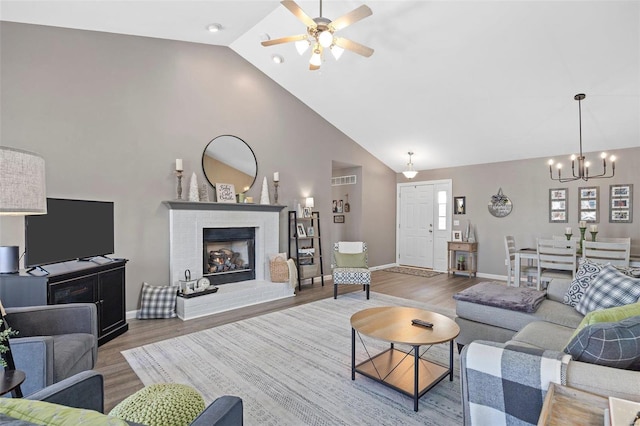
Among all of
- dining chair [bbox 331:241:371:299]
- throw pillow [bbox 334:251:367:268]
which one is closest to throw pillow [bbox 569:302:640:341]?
dining chair [bbox 331:241:371:299]

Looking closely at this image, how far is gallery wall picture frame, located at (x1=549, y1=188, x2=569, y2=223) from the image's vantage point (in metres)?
5.80

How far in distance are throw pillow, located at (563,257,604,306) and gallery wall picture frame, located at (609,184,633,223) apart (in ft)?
11.8

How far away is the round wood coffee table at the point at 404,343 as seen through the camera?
86.0 inches

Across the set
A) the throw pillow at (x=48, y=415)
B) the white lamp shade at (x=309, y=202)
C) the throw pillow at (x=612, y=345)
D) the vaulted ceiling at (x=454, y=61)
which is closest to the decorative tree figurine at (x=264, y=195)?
the white lamp shade at (x=309, y=202)

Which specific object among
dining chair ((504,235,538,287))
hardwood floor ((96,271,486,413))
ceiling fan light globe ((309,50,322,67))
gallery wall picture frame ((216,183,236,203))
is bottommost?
hardwood floor ((96,271,486,413))

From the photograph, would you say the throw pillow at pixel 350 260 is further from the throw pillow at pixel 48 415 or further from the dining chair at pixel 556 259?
the throw pillow at pixel 48 415

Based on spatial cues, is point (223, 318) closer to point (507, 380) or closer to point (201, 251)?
point (201, 251)

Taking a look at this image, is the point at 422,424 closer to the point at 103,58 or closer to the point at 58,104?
the point at 58,104

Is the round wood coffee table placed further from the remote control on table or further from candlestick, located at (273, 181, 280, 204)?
candlestick, located at (273, 181, 280, 204)

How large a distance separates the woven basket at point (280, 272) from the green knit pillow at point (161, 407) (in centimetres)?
343

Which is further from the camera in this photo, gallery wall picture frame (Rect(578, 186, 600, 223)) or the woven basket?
gallery wall picture frame (Rect(578, 186, 600, 223))

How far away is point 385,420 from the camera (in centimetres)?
201

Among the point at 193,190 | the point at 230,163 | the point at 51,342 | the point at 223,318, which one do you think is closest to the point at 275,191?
the point at 230,163

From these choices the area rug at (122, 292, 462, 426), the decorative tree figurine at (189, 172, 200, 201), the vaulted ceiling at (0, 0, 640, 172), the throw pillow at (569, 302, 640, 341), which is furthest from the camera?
the decorative tree figurine at (189, 172, 200, 201)
